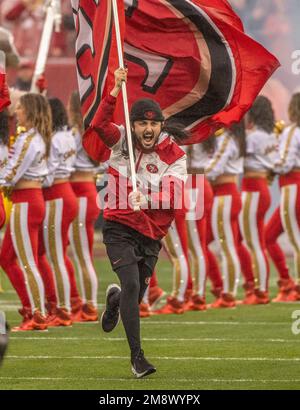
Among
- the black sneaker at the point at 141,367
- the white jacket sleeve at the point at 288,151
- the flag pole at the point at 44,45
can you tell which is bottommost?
the black sneaker at the point at 141,367

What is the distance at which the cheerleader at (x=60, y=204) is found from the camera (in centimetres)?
1658

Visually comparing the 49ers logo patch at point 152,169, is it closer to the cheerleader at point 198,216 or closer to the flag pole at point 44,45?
the cheerleader at point 198,216

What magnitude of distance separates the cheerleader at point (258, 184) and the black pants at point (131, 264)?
233 inches

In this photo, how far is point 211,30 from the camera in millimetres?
14195

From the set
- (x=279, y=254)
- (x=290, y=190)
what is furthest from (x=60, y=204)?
(x=279, y=254)

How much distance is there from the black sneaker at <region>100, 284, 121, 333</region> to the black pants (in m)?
0.26

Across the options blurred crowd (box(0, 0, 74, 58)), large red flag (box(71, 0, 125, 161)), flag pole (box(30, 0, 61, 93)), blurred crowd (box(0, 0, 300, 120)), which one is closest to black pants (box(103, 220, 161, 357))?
large red flag (box(71, 0, 125, 161))

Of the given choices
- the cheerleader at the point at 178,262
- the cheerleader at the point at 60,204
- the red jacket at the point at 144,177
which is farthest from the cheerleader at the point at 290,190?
the red jacket at the point at 144,177

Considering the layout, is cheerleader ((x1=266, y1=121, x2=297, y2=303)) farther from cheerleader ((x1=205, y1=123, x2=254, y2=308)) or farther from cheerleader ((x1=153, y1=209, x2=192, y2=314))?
cheerleader ((x1=153, y1=209, x2=192, y2=314))

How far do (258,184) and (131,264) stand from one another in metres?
6.59

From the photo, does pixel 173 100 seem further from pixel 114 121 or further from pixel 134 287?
pixel 134 287

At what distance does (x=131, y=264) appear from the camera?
12.4 meters

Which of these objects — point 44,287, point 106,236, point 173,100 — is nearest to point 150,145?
point 106,236

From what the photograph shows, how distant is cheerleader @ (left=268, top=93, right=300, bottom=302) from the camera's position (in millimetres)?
18688
